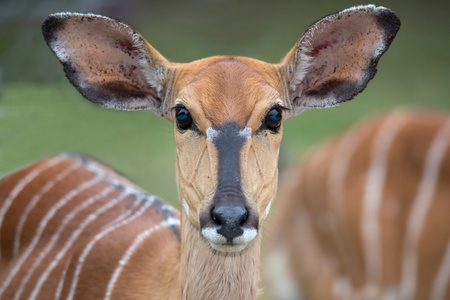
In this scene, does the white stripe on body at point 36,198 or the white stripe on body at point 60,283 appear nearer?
the white stripe on body at point 60,283

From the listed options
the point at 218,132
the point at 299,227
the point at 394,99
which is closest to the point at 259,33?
the point at 394,99

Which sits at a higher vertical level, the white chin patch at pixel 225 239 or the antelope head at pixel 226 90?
the antelope head at pixel 226 90

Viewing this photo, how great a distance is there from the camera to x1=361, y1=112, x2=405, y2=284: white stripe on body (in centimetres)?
485

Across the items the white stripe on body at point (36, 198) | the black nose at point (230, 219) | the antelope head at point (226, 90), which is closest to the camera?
the black nose at point (230, 219)

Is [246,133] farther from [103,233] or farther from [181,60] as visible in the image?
[181,60]

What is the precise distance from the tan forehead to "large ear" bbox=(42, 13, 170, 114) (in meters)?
0.19

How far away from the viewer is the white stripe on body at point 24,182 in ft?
11.4

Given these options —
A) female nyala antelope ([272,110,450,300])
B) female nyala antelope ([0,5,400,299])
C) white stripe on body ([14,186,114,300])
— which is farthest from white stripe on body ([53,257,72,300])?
female nyala antelope ([272,110,450,300])

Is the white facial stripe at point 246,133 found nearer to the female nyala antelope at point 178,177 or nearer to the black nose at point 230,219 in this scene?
the female nyala antelope at point 178,177

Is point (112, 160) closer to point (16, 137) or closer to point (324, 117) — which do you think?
point (16, 137)

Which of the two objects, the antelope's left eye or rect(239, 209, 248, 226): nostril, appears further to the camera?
the antelope's left eye

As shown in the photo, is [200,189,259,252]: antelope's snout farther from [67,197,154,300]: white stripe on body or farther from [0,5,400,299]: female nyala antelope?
[67,197,154,300]: white stripe on body

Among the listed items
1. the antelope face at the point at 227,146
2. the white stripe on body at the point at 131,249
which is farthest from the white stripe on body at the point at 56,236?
the antelope face at the point at 227,146

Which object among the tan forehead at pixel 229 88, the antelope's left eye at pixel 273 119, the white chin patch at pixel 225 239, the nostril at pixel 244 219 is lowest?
the white chin patch at pixel 225 239
